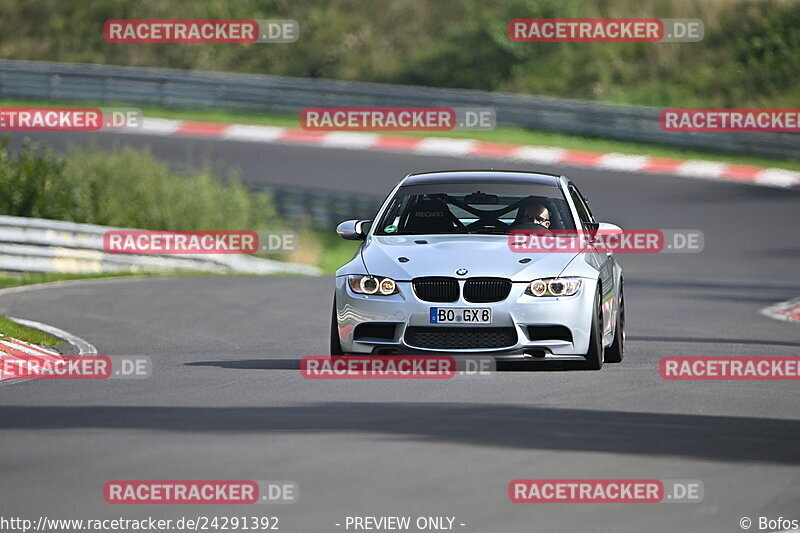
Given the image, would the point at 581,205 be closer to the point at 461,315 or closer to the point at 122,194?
the point at 461,315

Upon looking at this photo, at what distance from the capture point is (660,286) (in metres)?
22.0

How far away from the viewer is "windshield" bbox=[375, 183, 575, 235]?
479 inches

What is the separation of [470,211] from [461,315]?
2006mm

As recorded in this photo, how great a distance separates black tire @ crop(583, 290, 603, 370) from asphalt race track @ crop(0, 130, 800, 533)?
150 millimetres

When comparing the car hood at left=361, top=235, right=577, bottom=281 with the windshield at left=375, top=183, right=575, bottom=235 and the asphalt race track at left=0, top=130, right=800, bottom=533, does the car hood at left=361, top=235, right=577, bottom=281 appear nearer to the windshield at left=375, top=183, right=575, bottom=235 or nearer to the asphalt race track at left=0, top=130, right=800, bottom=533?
the windshield at left=375, top=183, right=575, bottom=235

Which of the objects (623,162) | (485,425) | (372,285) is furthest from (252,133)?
(485,425)

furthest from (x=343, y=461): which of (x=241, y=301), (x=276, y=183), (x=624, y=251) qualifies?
(x=276, y=183)

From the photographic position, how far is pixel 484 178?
12508mm

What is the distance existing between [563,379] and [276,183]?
62.6 feet

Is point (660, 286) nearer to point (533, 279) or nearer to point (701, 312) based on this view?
point (701, 312)

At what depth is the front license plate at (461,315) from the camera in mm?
10984

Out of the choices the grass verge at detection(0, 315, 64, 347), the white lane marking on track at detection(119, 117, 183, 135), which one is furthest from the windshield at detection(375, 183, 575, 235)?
the white lane marking on track at detection(119, 117, 183, 135)

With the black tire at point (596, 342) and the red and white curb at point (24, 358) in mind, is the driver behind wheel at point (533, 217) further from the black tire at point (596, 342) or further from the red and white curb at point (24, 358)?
the red and white curb at point (24, 358)

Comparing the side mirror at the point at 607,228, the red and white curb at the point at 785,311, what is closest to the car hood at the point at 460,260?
the side mirror at the point at 607,228
